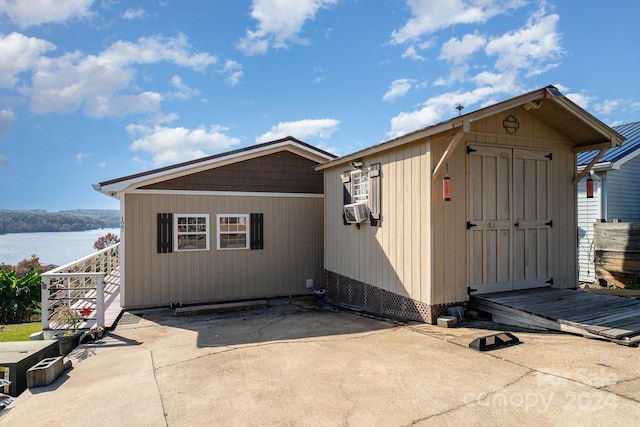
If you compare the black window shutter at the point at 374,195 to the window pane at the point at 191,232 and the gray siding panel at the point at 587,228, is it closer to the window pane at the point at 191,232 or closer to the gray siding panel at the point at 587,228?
the window pane at the point at 191,232

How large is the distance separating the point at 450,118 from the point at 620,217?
8.43 m

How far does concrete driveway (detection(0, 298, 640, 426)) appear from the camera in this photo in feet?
7.97

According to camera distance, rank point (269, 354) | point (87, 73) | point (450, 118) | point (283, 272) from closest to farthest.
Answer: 1. point (269, 354)
2. point (450, 118)
3. point (283, 272)
4. point (87, 73)

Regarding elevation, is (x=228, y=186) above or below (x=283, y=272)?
above

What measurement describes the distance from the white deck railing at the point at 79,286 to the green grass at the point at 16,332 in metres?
0.55

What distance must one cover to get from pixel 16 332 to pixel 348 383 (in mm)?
8073

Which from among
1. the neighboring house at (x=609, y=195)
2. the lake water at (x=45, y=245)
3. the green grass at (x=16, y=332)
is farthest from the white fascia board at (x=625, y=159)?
the lake water at (x=45, y=245)

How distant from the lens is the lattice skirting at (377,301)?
16.0ft

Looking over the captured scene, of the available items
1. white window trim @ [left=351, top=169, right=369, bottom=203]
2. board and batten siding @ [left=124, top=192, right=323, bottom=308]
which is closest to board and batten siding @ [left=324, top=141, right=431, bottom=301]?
white window trim @ [left=351, top=169, right=369, bottom=203]

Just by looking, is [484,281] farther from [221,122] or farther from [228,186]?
[221,122]

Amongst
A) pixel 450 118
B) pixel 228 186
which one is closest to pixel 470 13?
pixel 450 118

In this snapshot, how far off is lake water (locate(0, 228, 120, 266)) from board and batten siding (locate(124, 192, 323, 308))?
10585mm

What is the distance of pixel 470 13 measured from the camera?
7703mm

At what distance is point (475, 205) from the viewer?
505 centimetres
